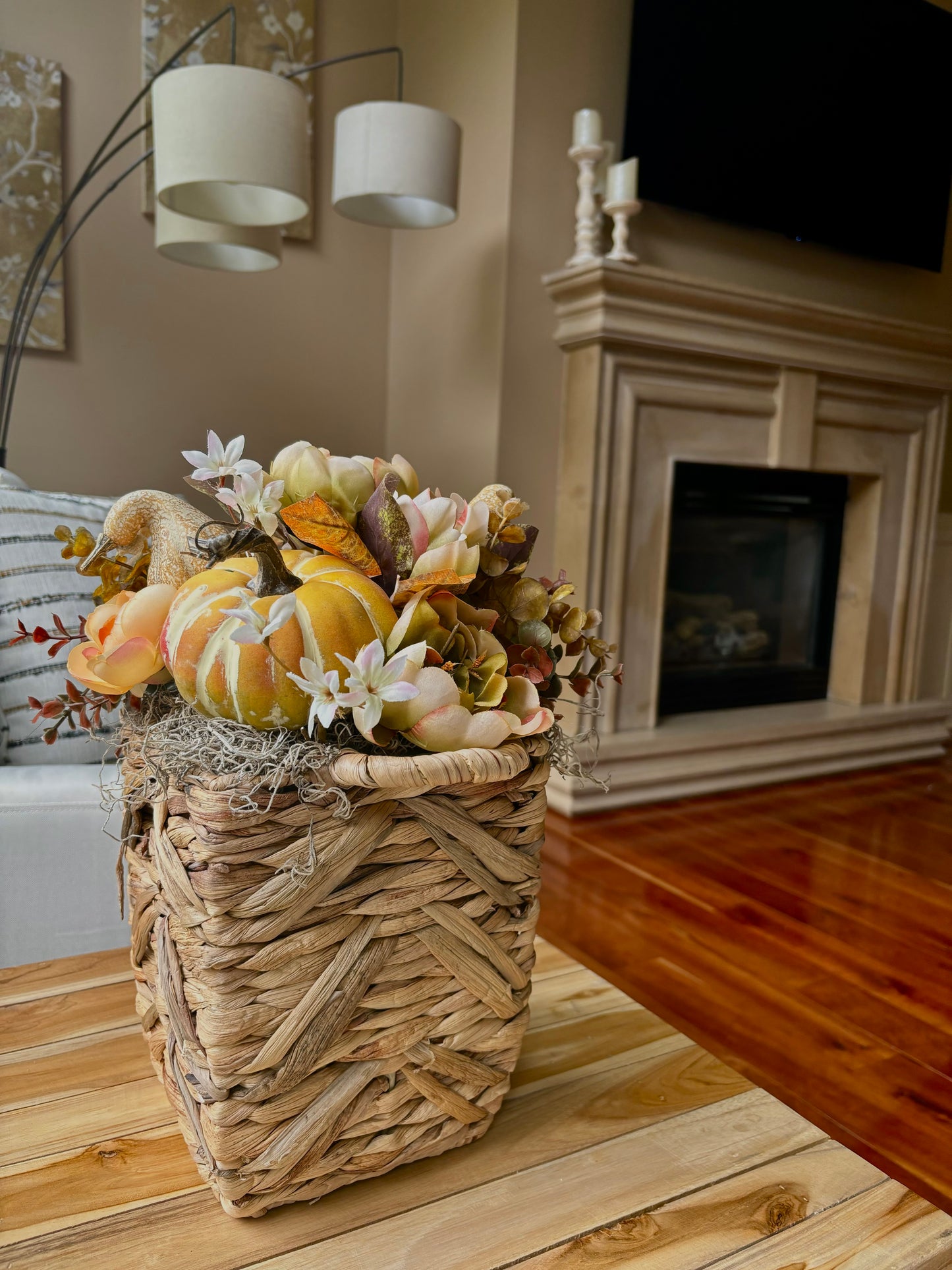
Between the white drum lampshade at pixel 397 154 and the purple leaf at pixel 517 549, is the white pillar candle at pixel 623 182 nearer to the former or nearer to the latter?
the white drum lampshade at pixel 397 154

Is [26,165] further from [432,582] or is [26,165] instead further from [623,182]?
[432,582]

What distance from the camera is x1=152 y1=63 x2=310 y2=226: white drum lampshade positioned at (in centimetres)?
175

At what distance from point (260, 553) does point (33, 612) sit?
845 millimetres

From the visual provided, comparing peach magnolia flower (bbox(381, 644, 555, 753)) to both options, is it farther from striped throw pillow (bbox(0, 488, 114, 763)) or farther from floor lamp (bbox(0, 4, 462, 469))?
floor lamp (bbox(0, 4, 462, 469))

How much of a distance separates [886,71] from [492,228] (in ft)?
5.02

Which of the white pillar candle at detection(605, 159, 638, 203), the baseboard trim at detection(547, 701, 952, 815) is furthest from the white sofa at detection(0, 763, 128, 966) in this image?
Answer: the white pillar candle at detection(605, 159, 638, 203)

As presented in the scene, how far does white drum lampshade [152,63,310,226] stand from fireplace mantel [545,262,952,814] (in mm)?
798

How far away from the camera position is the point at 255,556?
463mm

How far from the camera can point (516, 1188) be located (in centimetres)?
50

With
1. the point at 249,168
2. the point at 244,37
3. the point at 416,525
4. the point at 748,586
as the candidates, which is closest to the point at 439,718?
the point at 416,525

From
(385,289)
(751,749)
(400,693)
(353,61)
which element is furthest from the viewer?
(385,289)

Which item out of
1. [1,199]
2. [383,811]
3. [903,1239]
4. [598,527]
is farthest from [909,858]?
[1,199]

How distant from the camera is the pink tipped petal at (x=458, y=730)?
1.45ft

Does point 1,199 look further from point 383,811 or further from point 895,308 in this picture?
point 895,308
